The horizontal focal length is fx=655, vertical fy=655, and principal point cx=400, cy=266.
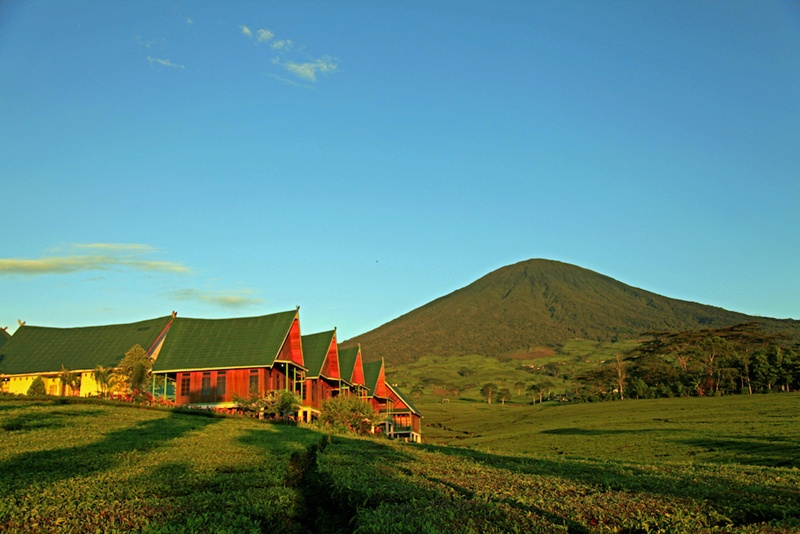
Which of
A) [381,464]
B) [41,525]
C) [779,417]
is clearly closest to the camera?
[41,525]

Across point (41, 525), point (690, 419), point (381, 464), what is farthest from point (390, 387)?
point (41, 525)

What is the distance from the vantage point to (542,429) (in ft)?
175

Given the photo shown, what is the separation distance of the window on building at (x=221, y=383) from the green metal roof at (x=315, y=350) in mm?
7458

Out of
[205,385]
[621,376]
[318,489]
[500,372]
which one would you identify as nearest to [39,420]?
[318,489]

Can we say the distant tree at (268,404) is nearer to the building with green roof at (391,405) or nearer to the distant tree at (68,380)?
the distant tree at (68,380)

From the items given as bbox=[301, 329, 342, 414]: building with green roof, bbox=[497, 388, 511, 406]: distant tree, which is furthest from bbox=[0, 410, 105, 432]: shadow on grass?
bbox=[497, 388, 511, 406]: distant tree

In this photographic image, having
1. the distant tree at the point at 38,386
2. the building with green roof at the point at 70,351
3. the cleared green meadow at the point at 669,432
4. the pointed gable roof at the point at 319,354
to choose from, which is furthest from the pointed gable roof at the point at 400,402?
the distant tree at the point at 38,386

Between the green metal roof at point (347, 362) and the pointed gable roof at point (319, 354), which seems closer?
the pointed gable roof at point (319, 354)

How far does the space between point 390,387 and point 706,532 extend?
53.1 m

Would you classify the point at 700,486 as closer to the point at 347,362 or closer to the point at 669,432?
the point at 669,432

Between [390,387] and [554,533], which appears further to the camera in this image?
[390,387]

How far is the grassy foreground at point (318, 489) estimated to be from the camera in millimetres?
8633

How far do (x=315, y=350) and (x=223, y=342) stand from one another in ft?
26.5

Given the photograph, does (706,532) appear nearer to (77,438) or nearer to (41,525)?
(41,525)
